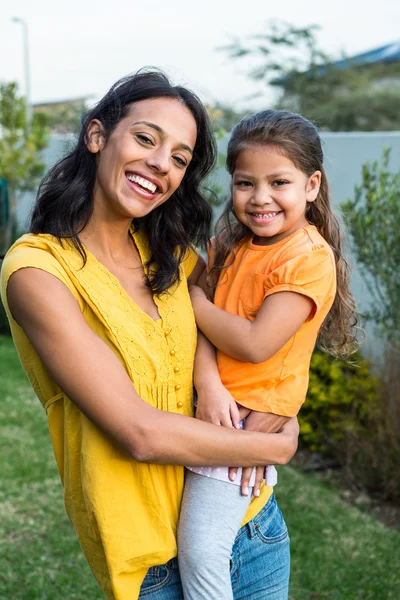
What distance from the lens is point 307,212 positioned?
Answer: 236cm

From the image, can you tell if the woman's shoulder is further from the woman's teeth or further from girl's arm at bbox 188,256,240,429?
girl's arm at bbox 188,256,240,429

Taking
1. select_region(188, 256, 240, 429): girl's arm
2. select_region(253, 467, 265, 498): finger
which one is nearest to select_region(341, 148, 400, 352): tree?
select_region(188, 256, 240, 429): girl's arm

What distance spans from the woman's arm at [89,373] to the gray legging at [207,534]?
17 centimetres

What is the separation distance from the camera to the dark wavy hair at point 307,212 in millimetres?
2207

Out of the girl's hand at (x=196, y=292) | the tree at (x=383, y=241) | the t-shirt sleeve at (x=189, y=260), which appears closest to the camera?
the girl's hand at (x=196, y=292)

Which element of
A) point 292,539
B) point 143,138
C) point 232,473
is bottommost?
point 292,539

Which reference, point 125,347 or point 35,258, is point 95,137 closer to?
point 35,258

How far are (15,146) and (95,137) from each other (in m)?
11.0

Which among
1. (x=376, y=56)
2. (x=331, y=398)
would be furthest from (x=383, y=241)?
(x=376, y=56)

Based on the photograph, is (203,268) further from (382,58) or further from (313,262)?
(382,58)

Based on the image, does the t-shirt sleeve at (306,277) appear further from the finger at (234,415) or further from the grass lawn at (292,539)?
the grass lawn at (292,539)

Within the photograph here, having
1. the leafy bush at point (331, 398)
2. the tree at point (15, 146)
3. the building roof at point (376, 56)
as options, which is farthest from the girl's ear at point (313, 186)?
the building roof at point (376, 56)

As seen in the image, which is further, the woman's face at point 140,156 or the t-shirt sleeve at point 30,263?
the woman's face at point 140,156

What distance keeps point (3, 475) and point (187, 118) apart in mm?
4303
